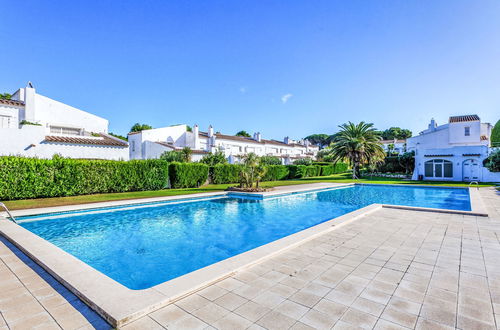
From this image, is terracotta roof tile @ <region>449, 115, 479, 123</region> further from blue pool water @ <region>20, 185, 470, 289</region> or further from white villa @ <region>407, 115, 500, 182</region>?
blue pool water @ <region>20, 185, 470, 289</region>

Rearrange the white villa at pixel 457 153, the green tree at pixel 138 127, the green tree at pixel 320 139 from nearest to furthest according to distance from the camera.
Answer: the white villa at pixel 457 153 → the green tree at pixel 138 127 → the green tree at pixel 320 139

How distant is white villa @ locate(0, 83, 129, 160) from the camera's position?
57.6ft

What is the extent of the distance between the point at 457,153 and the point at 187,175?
28299 millimetres

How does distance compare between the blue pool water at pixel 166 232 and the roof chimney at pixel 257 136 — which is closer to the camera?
the blue pool water at pixel 166 232

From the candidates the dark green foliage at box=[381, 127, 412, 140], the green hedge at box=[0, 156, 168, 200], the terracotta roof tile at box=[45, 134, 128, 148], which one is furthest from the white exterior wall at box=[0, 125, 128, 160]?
the dark green foliage at box=[381, 127, 412, 140]

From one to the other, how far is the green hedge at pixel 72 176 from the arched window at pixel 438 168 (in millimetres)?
29033

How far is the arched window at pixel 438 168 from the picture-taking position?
27922 millimetres

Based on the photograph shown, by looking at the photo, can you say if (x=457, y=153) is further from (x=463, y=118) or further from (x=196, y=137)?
(x=196, y=137)

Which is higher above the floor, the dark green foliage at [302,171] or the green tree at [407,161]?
the green tree at [407,161]

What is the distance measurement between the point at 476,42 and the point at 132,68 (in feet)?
74.9

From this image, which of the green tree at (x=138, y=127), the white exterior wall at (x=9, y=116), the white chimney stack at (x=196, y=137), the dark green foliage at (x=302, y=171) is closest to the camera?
the white exterior wall at (x=9, y=116)

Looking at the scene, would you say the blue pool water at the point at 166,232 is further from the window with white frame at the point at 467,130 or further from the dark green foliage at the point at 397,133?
the dark green foliage at the point at 397,133

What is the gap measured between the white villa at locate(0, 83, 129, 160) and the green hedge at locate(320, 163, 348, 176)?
30198 mm

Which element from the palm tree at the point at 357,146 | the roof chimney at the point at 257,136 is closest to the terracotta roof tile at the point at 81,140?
the palm tree at the point at 357,146
